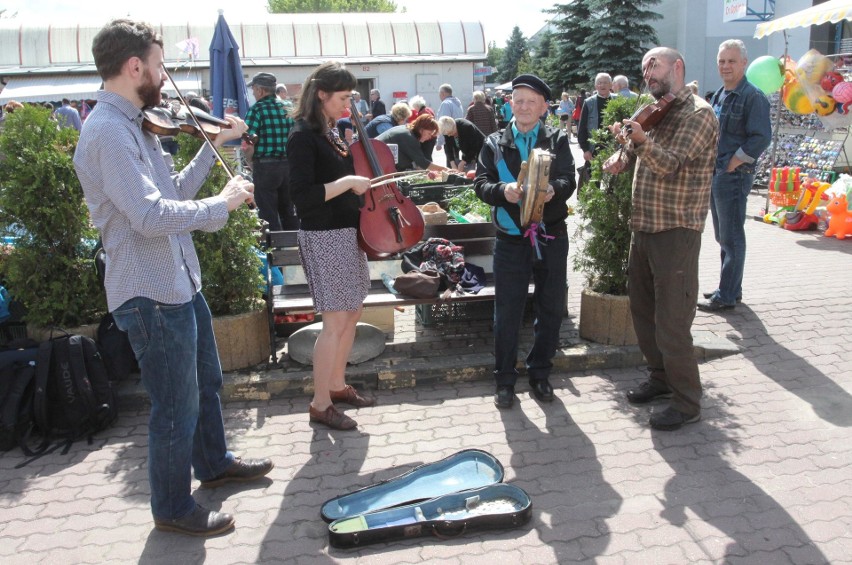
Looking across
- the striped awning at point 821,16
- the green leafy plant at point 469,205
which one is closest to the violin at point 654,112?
the green leafy plant at point 469,205

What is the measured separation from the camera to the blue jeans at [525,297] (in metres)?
3.96

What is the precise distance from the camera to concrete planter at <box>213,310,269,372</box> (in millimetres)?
4367

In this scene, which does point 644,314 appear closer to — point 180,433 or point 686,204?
point 686,204

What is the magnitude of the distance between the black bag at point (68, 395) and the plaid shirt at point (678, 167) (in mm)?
3209

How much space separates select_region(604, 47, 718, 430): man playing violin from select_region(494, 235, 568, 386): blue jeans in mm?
453

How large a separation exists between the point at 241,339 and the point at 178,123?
6.42 feet

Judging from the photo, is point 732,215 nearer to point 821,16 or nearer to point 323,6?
point 821,16

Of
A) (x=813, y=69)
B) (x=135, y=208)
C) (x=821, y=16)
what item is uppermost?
(x=821, y=16)

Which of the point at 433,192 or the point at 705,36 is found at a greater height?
the point at 705,36

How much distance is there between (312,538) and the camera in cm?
288

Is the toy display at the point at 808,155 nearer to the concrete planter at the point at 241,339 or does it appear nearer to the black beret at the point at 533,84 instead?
the black beret at the point at 533,84

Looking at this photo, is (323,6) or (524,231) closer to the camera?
(524,231)

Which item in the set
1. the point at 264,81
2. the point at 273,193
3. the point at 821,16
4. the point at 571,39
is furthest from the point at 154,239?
the point at 571,39

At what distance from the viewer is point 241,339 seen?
175 inches
